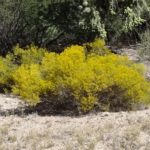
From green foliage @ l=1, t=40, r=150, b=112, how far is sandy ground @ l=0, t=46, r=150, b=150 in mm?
335

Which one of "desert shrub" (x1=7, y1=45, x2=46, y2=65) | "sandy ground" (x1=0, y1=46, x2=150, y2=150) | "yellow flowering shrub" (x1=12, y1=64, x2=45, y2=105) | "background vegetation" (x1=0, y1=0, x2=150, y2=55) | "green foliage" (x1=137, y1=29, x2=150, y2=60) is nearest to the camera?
"sandy ground" (x1=0, y1=46, x2=150, y2=150)

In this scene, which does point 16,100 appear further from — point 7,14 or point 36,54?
point 7,14

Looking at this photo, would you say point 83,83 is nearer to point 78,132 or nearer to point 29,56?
point 78,132

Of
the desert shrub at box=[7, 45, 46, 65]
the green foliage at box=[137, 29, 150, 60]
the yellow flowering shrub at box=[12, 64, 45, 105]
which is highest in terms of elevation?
the yellow flowering shrub at box=[12, 64, 45, 105]

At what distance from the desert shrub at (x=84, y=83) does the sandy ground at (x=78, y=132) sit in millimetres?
320

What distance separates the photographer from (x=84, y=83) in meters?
8.80

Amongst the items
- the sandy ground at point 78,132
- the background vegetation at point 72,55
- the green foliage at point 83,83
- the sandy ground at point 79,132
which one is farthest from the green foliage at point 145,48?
the sandy ground at point 79,132

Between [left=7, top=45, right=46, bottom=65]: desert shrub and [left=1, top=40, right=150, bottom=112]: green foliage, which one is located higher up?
[left=1, top=40, right=150, bottom=112]: green foliage

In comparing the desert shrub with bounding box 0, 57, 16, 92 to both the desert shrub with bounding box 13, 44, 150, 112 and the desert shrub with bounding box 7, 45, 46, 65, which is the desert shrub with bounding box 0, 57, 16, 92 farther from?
the desert shrub with bounding box 13, 44, 150, 112

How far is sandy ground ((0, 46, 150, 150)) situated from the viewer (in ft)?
24.6

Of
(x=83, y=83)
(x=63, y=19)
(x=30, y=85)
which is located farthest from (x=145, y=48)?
(x=83, y=83)

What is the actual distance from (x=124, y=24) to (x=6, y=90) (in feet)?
16.5

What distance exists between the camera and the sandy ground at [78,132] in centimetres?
751

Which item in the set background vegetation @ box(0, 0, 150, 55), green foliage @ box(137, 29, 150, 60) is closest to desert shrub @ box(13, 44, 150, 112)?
background vegetation @ box(0, 0, 150, 55)
